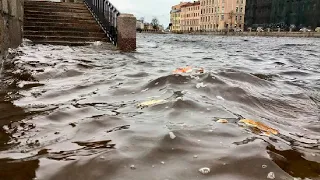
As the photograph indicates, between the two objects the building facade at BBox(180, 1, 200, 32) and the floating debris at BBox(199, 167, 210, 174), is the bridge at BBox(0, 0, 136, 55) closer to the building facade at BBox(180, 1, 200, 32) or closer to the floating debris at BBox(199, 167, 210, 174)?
the floating debris at BBox(199, 167, 210, 174)

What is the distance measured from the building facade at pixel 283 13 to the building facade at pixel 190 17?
93.9ft

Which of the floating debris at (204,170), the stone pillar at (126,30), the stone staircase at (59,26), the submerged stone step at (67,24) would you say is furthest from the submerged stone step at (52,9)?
the floating debris at (204,170)

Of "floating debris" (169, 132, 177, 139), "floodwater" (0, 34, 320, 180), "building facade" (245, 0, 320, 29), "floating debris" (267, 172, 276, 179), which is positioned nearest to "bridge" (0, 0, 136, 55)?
"floodwater" (0, 34, 320, 180)

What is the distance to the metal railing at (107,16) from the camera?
1142 centimetres

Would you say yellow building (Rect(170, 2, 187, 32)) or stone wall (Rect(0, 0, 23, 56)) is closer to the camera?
stone wall (Rect(0, 0, 23, 56))

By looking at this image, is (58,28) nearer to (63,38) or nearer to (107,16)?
(63,38)

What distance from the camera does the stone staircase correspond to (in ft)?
37.7

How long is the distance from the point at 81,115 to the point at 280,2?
4064 inches

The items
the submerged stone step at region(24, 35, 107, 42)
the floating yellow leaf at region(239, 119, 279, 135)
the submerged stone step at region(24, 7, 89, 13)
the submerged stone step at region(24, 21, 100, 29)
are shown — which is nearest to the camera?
the floating yellow leaf at region(239, 119, 279, 135)

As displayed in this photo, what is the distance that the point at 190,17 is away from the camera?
476ft

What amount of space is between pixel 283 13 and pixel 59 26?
92399 millimetres

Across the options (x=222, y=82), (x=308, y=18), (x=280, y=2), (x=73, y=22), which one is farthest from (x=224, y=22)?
(x=222, y=82)

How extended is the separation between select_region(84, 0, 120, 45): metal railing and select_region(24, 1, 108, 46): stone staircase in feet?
0.81

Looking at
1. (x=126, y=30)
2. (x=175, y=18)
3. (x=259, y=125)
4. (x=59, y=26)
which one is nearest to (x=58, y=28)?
(x=59, y=26)
